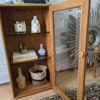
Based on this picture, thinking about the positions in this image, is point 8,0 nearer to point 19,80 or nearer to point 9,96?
point 19,80

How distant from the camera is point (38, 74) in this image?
6.60 feet

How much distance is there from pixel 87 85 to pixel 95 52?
53 cm

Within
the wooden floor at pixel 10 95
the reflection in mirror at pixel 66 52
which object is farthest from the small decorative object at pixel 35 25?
the wooden floor at pixel 10 95

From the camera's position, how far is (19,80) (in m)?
2.01

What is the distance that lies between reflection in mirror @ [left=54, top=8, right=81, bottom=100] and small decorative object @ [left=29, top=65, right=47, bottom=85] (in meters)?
0.22

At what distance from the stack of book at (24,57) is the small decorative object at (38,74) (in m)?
0.26

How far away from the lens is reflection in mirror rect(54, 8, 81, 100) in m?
1.63

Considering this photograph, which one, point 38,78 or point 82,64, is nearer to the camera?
Result: point 82,64

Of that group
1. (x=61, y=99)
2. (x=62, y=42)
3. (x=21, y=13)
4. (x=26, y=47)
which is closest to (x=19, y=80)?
(x=26, y=47)

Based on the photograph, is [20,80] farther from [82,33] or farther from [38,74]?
[82,33]

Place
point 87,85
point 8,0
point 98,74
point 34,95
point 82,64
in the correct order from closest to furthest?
point 82,64 < point 8,0 < point 34,95 < point 87,85 < point 98,74

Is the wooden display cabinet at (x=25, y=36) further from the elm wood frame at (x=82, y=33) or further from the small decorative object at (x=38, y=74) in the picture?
the elm wood frame at (x=82, y=33)

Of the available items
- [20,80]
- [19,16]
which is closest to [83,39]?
[19,16]

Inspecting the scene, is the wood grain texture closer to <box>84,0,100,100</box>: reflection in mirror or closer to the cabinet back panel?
<box>84,0,100,100</box>: reflection in mirror
